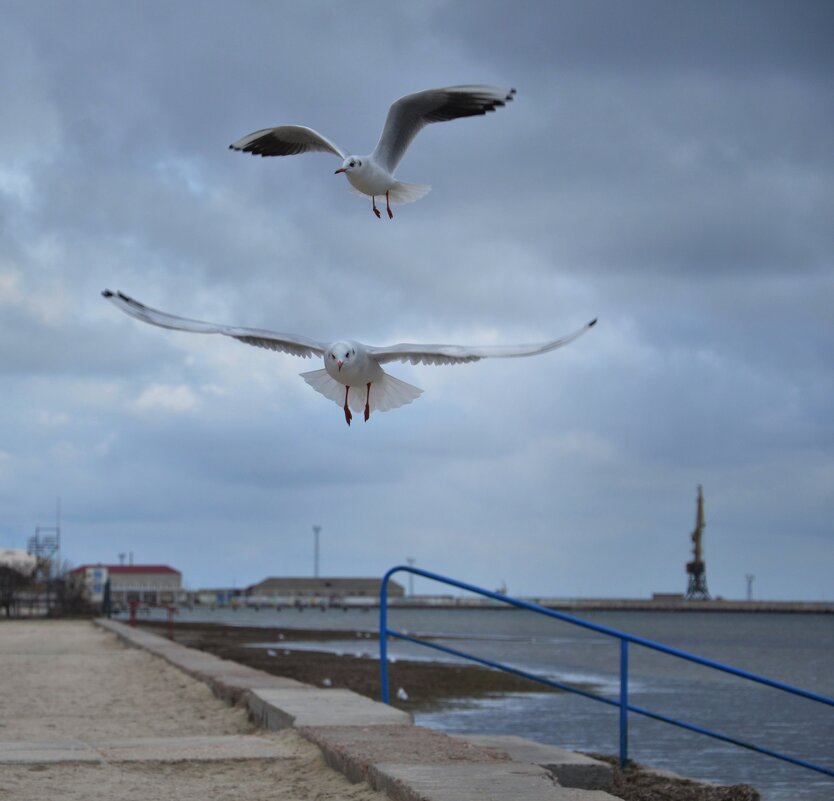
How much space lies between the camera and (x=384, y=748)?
724 cm

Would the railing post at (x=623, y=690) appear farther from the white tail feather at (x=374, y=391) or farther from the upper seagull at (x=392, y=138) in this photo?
the upper seagull at (x=392, y=138)

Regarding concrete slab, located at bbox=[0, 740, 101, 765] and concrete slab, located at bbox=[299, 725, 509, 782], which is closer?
concrete slab, located at bbox=[299, 725, 509, 782]

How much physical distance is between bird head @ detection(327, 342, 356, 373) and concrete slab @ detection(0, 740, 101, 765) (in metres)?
4.82

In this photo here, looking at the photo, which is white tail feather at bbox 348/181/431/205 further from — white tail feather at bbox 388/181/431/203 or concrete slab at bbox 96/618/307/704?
concrete slab at bbox 96/618/307/704

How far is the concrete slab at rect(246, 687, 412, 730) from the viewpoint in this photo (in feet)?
28.1

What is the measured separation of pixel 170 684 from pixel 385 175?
11032mm

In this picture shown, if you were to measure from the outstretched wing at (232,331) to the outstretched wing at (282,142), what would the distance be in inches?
23.9

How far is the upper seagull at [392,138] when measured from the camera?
3785 millimetres

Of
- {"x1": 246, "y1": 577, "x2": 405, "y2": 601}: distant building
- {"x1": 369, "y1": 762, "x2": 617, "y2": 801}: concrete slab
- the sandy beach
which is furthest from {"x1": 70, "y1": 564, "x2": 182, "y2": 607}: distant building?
{"x1": 369, "y1": 762, "x2": 617, "y2": 801}: concrete slab

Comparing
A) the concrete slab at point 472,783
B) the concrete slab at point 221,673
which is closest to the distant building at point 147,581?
the concrete slab at point 221,673

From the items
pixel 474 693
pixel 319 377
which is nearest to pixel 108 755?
pixel 319 377

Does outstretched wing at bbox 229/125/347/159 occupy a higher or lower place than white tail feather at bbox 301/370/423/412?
higher

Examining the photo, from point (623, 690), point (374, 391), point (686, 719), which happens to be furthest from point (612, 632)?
point (686, 719)

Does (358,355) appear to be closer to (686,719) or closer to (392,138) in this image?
(392,138)
